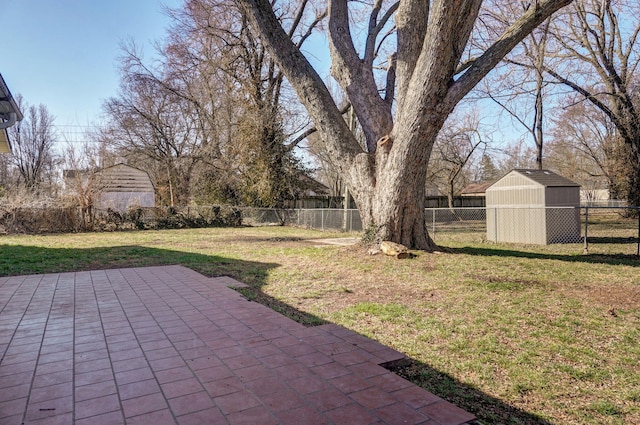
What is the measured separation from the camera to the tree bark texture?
7223 mm

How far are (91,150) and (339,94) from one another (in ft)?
51.1

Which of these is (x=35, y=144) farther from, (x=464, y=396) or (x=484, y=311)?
(x=464, y=396)

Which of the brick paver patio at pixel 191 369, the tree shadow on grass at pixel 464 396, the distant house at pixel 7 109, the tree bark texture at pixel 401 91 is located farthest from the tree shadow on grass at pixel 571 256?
the distant house at pixel 7 109

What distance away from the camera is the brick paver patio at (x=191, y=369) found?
7.27 feet

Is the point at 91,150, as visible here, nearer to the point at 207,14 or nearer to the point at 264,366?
the point at 207,14

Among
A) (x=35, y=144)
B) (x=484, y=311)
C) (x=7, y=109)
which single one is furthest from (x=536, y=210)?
(x=35, y=144)

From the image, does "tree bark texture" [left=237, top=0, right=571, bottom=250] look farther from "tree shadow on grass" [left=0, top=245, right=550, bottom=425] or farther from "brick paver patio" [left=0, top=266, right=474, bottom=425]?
"brick paver patio" [left=0, top=266, right=474, bottom=425]

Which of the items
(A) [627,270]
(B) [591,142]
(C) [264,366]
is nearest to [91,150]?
(C) [264,366]

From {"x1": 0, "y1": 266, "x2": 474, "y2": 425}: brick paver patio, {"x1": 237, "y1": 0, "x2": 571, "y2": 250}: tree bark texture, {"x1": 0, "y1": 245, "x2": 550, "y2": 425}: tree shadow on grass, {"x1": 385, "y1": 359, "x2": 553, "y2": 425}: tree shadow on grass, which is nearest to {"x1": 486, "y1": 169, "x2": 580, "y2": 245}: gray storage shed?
{"x1": 237, "y1": 0, "x2": 571, "y2": 250}: tree bark texture

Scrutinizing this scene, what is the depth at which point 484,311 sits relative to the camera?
4410mm

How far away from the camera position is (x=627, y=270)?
6719 millimetres

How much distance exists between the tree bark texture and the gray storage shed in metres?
4.08

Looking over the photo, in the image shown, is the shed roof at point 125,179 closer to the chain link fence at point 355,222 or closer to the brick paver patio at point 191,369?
the chain link fence at point 355,222

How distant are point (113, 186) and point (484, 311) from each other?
761 inches
